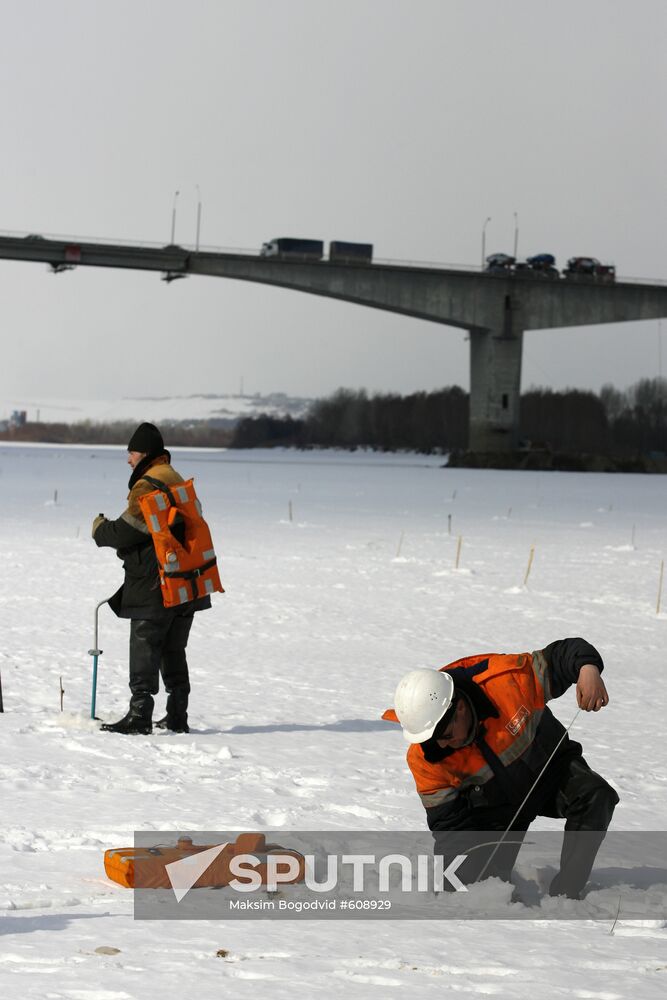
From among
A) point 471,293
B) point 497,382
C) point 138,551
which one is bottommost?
point 138,551

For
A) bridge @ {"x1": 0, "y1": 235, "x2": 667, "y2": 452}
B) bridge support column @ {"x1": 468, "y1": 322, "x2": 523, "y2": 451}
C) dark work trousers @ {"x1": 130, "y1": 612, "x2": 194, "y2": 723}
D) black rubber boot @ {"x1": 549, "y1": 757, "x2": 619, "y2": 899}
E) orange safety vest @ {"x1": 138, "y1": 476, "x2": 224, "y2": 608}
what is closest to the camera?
black rubber boot @ {"x1": 549, "y1": 757, "x2": 619, "y2": 899}

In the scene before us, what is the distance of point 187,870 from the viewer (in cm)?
470

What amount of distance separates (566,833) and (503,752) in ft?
1.30

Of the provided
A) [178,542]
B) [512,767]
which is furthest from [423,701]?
[178,542]

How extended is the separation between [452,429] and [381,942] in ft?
478

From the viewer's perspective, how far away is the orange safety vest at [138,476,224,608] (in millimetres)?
7223

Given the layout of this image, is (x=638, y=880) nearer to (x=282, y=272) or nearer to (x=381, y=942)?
(x=381, y=942)

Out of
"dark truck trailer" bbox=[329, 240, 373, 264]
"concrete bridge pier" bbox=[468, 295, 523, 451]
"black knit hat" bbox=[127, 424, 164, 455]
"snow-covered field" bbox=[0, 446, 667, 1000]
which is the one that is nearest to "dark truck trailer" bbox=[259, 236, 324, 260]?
"dark truck trailer" bbox=[329, 240, 373, 264]

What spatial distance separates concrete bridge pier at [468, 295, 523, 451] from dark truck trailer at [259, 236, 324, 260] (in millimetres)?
9743

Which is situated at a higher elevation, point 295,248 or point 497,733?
point 295,248

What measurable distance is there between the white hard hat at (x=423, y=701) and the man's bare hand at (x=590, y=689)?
0.40 meters

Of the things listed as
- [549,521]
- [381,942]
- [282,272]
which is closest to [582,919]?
[381,942]

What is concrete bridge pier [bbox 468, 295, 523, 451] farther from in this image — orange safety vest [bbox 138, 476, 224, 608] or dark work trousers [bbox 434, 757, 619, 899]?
dark work trousers [bbox 434, 757, 619, 899]

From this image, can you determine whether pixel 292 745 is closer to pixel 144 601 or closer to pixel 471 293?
pixel 144 601
